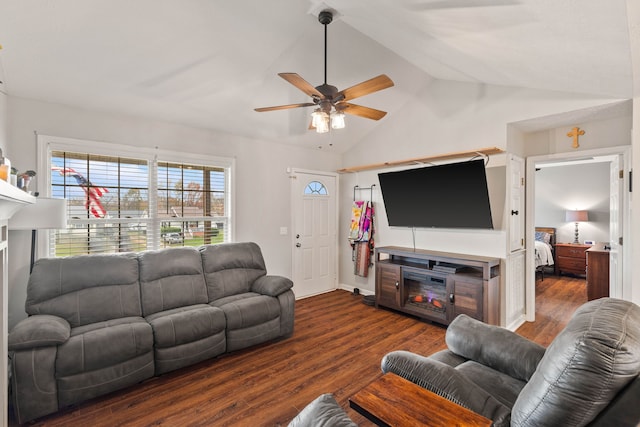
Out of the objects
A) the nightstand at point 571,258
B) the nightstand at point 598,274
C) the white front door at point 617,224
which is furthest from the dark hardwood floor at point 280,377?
the nightstand at point 571,258

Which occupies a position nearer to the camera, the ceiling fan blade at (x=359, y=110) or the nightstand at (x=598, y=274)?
the ceiling fan blade at (x=359, y=110)

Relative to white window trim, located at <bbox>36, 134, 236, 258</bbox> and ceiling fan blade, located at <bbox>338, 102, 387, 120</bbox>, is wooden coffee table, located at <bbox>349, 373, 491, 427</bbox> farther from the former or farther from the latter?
white window trim, located at <bbox>36, 134, 236, 258</bbox>

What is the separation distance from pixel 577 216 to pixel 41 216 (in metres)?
8.53

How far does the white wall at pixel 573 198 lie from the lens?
245 inches

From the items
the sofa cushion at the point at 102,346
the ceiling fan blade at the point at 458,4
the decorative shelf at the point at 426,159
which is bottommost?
the sofa cushion at the point at 102,346

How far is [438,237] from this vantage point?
4.14 metres

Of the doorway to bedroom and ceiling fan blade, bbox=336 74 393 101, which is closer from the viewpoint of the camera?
ceiling fan blade, bbox=336 74 393 101

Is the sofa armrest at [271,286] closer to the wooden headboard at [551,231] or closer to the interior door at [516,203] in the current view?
the interior door at [516,203]

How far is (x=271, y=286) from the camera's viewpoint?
10.9ft

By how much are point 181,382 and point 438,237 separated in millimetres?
3361

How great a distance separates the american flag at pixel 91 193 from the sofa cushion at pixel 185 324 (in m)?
1.32

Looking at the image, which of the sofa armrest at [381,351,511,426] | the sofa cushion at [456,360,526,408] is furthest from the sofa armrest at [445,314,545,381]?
the sofa armrest at [381,351,511,426]

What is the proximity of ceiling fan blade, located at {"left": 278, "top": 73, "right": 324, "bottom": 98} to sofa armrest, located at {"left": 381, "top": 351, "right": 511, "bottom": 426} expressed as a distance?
73.2 inches

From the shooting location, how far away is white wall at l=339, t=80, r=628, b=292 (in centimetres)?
331
